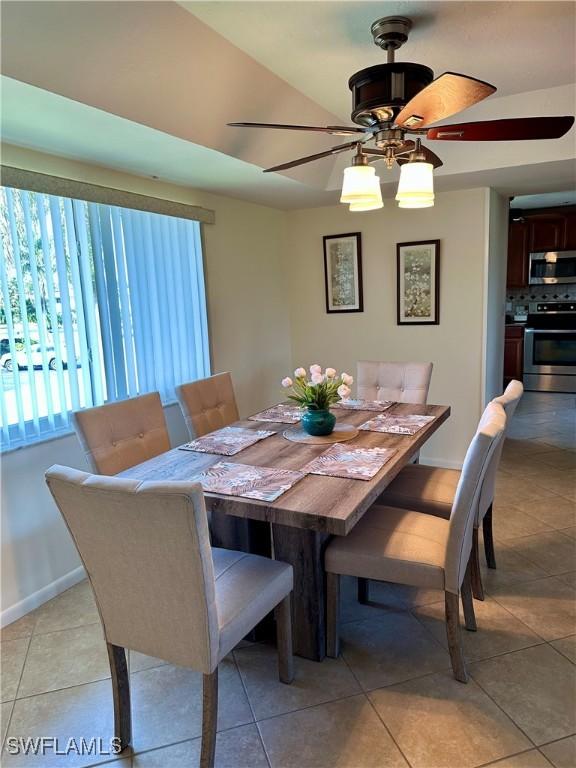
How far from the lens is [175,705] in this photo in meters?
1.80

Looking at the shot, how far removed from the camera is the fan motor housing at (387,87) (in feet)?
5.70

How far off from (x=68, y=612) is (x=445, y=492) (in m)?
1.93

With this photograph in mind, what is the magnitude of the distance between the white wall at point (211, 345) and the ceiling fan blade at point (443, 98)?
1806 mm

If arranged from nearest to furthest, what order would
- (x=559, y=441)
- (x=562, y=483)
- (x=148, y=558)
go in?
(x=148, y=558), (x=562, y=483), (x=559, y=441)

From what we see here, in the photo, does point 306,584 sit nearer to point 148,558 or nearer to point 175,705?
point 175,705

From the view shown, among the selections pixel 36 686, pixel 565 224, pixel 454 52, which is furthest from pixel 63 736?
pixel 565 224

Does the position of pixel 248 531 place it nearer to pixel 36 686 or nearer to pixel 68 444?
pixel 36 686

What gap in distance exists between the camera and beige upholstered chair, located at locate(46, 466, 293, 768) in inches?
50.9

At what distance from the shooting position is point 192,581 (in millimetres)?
1360

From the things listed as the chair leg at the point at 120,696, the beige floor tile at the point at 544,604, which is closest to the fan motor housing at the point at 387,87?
the chair leg at the point at 120,696

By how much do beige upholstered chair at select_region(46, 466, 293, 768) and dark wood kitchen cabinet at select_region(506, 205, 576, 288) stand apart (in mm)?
6361

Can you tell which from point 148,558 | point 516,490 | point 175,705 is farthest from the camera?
point 516,490

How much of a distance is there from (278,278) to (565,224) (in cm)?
425

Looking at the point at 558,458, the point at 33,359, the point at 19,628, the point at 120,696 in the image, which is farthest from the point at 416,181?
the point at 558,458
